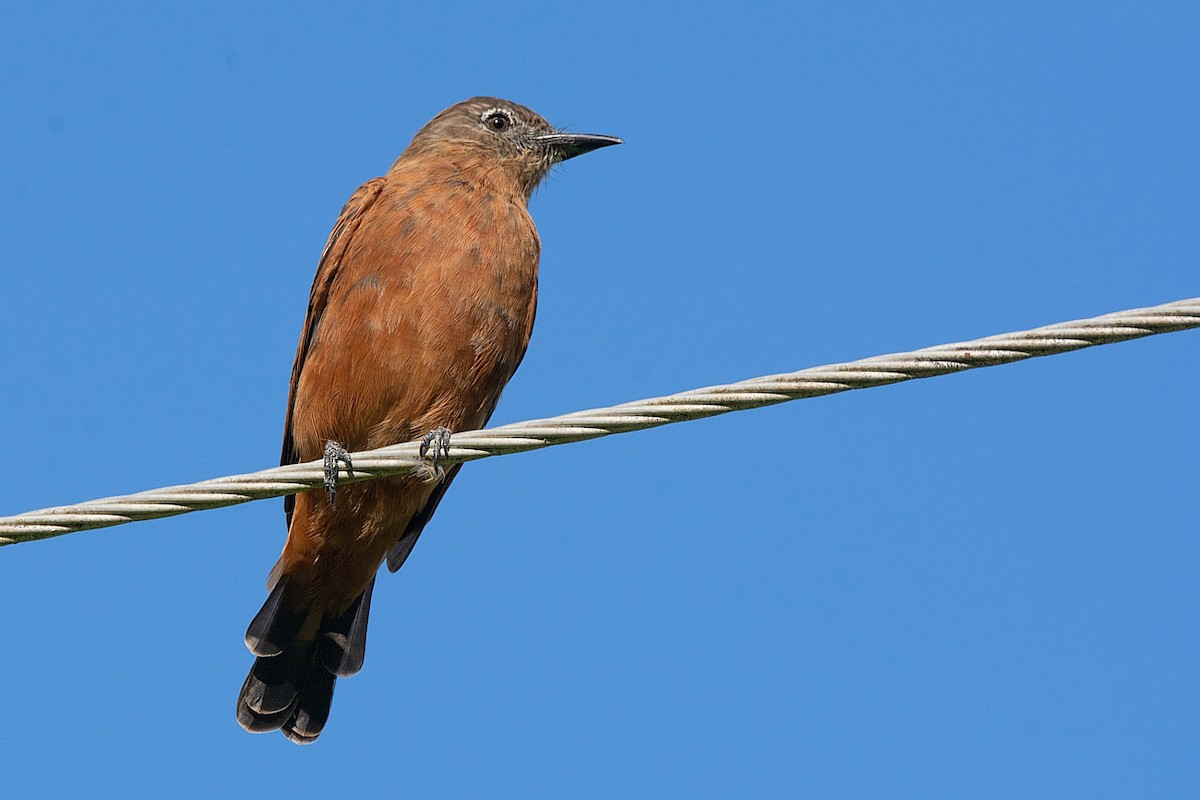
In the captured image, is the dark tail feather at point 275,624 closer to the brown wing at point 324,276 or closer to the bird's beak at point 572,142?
the brown wing at point 324,276

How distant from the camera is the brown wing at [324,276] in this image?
6.91 meters

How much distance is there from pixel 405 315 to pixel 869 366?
2876 millimetres

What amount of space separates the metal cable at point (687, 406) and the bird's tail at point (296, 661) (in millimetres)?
2754

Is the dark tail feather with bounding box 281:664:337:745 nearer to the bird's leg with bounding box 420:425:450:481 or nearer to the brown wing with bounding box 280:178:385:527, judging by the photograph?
the brown wing with bounding box 280:178:385:527

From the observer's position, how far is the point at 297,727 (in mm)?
7133

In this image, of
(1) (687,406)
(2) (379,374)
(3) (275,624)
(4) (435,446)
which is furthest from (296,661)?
(1) (687,406)

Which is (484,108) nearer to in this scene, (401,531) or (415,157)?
(415,157)

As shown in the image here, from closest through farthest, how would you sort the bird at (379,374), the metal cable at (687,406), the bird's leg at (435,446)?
the metal cable at (687,406) → the bird's leg at (435,446) → the bird at (379,374)

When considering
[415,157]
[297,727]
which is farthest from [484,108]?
[297,727]

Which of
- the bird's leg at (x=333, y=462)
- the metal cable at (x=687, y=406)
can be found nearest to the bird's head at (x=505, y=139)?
the bird's leg at (x=333, y=462)

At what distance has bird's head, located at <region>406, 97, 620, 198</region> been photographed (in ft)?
25.5

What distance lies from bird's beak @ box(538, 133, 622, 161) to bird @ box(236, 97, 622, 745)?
0.70 metres

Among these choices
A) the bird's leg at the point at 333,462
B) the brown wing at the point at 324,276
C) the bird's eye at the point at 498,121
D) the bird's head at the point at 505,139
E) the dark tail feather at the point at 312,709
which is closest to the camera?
the bird's leg at the point at 333,462

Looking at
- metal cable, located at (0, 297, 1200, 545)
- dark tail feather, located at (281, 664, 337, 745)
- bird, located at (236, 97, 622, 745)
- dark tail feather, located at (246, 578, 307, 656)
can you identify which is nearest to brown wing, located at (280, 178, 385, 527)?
bird, located at (236, 97, 622, 745)
